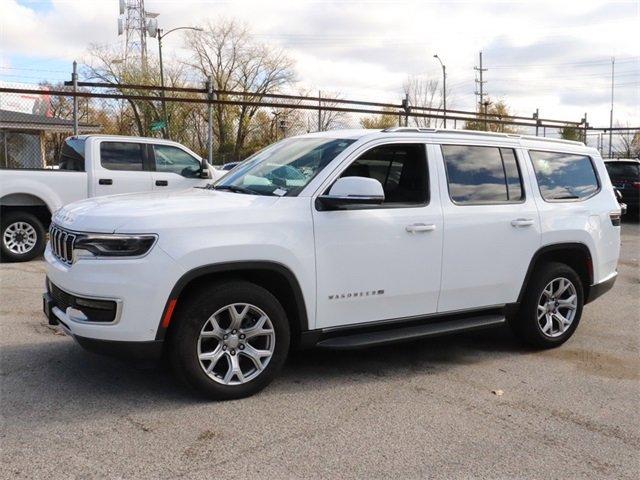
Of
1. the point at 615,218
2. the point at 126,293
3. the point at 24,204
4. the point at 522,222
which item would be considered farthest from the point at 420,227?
the point at 24,204

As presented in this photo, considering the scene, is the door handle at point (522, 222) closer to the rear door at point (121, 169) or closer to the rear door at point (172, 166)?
the rear door at point (172, 166)

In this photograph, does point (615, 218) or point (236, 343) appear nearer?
point (236, 343)

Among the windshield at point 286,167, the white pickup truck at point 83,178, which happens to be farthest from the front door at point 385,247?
the white pickup truck at point 83,178

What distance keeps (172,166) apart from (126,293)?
A: 684 cm

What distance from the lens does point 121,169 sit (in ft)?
31.9

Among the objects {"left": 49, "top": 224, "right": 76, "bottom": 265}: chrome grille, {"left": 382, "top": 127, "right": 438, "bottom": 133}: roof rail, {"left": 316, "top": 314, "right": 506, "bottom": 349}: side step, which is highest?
{"left": 382, "top": 127, "right": 438, "bottom": 133}: roof rail

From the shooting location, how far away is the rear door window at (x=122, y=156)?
965 centimetres

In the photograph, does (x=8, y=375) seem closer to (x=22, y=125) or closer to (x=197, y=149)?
(x=22, y=125)

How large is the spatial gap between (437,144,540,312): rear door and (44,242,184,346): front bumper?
7.04ft

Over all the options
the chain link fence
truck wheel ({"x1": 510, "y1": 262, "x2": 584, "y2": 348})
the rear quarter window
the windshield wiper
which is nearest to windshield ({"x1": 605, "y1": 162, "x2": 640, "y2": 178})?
the chain link fence

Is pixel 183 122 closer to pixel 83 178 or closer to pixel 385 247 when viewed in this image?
pixel 83 178

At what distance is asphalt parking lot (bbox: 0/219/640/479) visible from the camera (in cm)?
321

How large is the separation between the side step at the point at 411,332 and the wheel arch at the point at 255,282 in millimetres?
285

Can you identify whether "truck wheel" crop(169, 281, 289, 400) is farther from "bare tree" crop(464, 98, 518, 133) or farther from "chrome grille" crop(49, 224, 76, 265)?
"bare tree" crop(464, 98, 518, 133)
